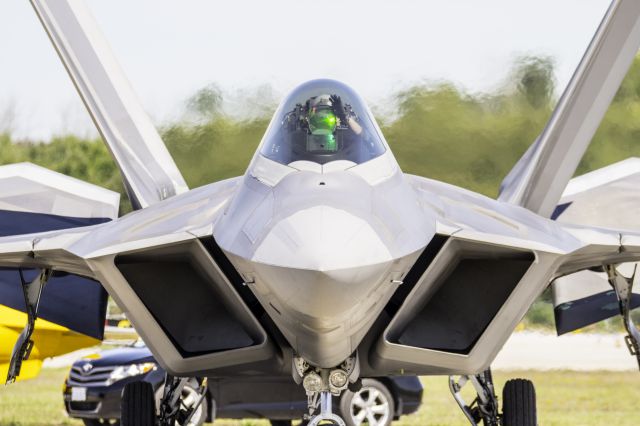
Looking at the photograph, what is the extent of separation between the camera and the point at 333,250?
5.02m

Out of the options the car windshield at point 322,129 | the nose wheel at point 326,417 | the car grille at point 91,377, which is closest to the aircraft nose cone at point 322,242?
the car windshield at point 322,129

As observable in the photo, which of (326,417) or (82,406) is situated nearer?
(326,417)

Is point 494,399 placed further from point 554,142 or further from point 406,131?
point 406,131

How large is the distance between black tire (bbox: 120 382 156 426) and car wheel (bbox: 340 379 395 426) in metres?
4.61

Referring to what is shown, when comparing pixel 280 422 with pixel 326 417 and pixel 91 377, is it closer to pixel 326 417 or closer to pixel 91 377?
pixel 91 377

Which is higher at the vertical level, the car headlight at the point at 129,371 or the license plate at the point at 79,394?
the license plate at the point at 79,394

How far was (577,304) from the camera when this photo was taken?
916 cm

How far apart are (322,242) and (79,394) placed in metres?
9.05

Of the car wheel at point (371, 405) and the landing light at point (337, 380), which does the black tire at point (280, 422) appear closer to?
the car wheel at point (371, 405)

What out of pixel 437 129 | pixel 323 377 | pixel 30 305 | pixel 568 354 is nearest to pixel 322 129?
pixel 323 377

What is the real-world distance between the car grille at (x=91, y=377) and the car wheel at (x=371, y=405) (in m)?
2.84

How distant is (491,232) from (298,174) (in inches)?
53.4

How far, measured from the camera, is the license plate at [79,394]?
43.9ft

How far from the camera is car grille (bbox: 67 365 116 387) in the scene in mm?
13545
